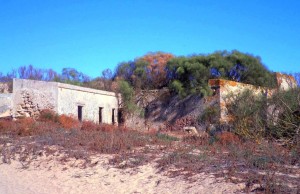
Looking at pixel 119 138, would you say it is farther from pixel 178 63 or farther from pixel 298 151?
pixel 178 63

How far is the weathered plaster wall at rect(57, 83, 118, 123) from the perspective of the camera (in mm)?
21109

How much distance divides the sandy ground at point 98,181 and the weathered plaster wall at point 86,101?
389 inches

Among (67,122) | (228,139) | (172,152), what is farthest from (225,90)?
(172,152)

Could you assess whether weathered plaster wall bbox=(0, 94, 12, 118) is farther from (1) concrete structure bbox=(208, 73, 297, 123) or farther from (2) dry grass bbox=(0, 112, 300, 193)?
(1) concrete structure bbox=(208, 73, 297, 123)

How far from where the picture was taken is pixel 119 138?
13.1 metres

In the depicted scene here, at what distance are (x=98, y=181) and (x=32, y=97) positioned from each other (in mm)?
12258

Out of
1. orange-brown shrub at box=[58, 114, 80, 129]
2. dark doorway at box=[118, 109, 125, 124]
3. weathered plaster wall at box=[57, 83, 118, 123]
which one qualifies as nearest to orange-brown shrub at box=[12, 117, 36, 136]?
orange-brown shrub at box=[58, 114, 80, 129]

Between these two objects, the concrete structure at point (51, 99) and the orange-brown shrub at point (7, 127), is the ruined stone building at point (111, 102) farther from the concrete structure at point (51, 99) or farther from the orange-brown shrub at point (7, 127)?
the orange-brown shrub at point (7, 127)

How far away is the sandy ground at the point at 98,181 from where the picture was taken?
7.94 metres

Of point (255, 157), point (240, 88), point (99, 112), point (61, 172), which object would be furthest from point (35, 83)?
point (255, 157)

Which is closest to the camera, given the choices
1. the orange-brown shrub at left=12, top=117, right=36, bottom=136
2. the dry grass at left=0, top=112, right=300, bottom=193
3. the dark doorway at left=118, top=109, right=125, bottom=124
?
the dry grass at left=0, top=112, right=300, bottom=193

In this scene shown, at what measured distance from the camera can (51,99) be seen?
20.4m

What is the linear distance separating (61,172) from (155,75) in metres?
19.3

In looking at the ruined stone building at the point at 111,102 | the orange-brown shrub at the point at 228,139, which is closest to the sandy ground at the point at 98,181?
the orange-brown shrub at the point at 228,139
